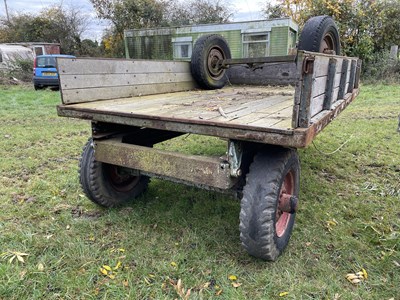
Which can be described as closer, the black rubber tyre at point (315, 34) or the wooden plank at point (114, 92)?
the wooden plank at point (114, 92)

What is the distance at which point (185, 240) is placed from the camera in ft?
8.05

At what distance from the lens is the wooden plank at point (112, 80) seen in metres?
2.45

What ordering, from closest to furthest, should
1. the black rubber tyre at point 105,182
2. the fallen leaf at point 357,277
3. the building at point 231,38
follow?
the fallen leaf at point 357,277
the black rubber tyre at point 105,182
the building at point 231,38

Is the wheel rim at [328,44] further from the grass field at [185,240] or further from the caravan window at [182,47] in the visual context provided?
the caravan window at [182,47]

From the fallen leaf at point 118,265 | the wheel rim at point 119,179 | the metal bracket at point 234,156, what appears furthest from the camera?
the wheel rim at point 119,179

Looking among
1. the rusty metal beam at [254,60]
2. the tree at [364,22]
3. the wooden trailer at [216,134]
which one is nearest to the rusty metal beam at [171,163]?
the wooden trailer at [216,134]

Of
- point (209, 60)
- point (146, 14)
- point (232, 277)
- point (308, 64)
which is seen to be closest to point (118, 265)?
point (232, 277)

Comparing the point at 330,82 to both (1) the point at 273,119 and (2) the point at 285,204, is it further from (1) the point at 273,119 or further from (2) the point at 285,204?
(2) the point at 285,204

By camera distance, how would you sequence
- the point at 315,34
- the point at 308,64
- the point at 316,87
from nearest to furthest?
the point at 308,64
the point at 316,87
the point at 315,34

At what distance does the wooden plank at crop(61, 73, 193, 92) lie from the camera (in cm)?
245

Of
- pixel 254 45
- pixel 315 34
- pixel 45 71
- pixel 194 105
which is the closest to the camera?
pixel 194 105

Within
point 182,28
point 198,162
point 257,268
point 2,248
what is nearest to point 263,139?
point 198,162

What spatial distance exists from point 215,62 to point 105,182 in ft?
7.67

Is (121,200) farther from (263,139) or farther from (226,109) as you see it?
(263,139)
